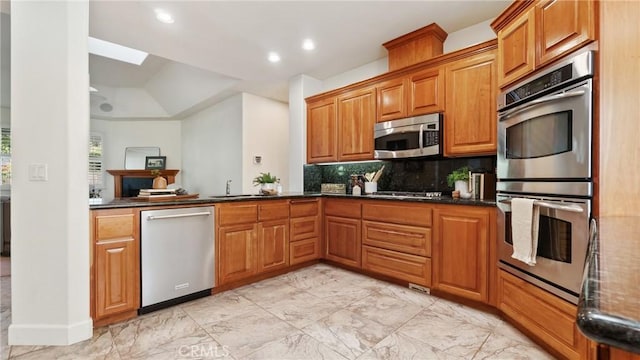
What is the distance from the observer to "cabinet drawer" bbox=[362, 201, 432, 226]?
8.95ft

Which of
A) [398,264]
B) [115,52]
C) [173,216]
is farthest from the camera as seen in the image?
[115,52]

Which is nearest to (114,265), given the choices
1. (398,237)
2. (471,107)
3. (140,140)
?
(398,237)

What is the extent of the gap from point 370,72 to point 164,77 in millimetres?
4343

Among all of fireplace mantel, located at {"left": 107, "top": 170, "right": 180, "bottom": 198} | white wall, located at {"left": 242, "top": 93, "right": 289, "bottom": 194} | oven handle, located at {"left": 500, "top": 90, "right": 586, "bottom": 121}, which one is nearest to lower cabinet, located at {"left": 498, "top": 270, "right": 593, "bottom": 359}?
oven handle, located at {"left": 500, "top": 90, "right": 586, "bottom": 121}

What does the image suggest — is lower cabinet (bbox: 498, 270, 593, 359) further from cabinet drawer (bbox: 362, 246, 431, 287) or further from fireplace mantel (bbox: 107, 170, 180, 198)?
fireplace mantel (bbox: 107, 170, 180, 198)

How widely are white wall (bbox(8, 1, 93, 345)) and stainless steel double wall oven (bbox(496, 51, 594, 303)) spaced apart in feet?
9.90

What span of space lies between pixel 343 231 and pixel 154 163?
5900 mm

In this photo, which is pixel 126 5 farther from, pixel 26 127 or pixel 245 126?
pixel 245 126

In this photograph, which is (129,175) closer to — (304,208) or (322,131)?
(322,131)

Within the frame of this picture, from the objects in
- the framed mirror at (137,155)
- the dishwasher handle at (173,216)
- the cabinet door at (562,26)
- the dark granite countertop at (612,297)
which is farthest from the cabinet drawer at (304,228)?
the framed mirror at (137,155)

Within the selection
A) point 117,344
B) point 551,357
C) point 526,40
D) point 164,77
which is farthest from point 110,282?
point 164,77

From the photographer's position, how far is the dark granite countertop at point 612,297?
0.37 meters

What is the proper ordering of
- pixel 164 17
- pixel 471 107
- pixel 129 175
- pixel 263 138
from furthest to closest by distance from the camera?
pixel 129 175, pixel 263 138, pixel 164 17, pixel 471 107

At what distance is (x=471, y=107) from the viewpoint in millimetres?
2711
